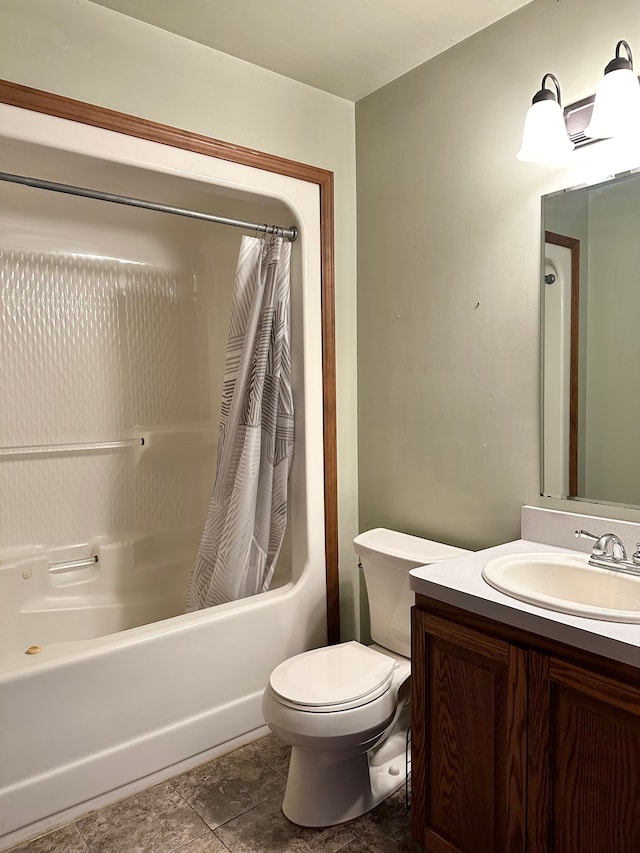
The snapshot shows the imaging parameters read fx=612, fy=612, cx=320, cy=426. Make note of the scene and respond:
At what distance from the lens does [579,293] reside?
181cm

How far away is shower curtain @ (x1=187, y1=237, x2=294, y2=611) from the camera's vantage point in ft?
7.61

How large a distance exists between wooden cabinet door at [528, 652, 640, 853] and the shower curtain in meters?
1.27

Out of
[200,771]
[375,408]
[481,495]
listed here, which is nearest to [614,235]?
[481,495]

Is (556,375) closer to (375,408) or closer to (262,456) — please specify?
(375,408)

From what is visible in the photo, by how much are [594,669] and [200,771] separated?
144 cm

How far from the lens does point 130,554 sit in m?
2.79

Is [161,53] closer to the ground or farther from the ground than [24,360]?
farther from the ground

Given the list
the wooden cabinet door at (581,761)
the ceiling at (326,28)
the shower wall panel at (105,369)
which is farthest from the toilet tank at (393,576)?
the ceiling at (326,28)

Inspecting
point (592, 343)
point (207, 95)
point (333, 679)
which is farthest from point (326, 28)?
point (333, 679)

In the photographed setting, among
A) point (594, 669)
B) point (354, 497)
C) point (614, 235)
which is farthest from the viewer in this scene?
point (354, 497)

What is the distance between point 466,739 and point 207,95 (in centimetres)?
215

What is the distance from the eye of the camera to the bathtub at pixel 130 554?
6.00ft

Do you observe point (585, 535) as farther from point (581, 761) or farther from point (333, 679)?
point (333, 679)

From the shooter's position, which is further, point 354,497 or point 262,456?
point 354,497
